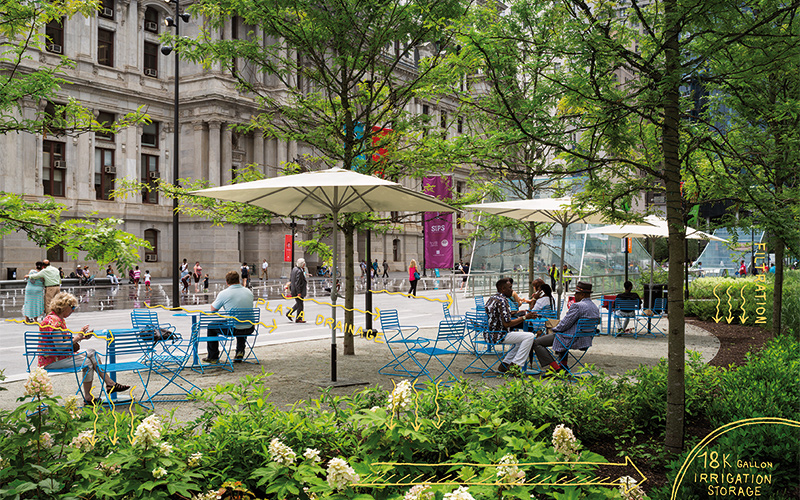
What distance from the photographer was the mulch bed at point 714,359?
4.61 m

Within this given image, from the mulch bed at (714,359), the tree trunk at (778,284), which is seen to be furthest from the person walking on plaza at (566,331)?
the tree trunk at (778,284)

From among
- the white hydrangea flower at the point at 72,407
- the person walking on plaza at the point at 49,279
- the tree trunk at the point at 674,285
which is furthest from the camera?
the person walking on plaza at the point at 49,279

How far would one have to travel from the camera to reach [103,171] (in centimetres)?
4834

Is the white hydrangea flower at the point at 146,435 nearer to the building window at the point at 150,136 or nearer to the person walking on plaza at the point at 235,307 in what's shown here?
the person walking on plaza at the point at 235,307

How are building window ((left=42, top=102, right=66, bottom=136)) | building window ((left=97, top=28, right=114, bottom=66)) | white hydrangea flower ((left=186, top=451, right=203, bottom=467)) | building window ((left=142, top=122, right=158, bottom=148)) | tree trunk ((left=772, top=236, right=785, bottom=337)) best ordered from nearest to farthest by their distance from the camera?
white hydrangea flower ((left=186, top=451, right=203, bottom=467))
building window ((left=42, top=102, right=66, bottom=136))
tree trunk ((left=772, top=236, right=785, bottom=337))
building window ((left=97, top=28, right=114, bottom=66))
building window ((left=142, top=122, right=158, bottom=148))

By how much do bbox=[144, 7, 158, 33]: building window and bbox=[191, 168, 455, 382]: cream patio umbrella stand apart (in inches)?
1903

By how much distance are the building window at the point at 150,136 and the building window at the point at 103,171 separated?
391 cm

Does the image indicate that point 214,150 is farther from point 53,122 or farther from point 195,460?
point 195,460

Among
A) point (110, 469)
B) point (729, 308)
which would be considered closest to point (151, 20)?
point (729, 308)

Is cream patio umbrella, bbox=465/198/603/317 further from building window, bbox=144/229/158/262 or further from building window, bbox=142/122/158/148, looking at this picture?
building window, bbox=142/122/158/148

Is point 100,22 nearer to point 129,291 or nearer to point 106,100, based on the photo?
point 106,100

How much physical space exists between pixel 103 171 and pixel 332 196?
147 ft

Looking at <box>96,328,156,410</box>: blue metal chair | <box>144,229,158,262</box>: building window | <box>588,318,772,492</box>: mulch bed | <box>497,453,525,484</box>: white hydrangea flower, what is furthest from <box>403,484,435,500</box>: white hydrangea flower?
<box>144,229,158,262</box>: building window

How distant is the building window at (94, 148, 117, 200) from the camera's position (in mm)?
48031
